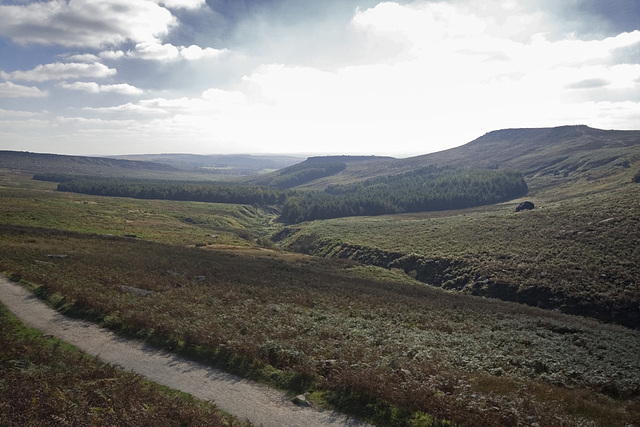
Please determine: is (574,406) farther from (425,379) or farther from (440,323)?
(440,323)

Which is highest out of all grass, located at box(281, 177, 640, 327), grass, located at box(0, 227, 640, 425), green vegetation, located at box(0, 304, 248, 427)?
green vegetation, located at box(0, 304, 248, 427)

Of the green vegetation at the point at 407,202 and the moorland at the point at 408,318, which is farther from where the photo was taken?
the green vegetation at the point at 407,202

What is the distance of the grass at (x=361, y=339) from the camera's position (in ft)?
43.4

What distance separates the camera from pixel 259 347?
17453 mm

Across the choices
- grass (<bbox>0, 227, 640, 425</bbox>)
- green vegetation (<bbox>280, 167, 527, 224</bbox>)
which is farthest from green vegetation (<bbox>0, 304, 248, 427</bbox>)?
green vegetation (<bbox>280, 167, 527, 224</bbox>)

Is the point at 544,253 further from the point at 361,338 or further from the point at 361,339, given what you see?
the point at 361,339

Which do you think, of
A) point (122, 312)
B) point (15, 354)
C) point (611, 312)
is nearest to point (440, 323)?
point (122, 312)

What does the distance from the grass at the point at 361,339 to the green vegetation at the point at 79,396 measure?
3770mm

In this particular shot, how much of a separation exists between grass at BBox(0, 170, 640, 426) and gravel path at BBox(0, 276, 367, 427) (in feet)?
2.55

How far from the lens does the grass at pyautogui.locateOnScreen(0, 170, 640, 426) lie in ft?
43.4

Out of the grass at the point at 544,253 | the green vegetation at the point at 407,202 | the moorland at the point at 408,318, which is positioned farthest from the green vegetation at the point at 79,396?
the green vegetation at the point at 407,202

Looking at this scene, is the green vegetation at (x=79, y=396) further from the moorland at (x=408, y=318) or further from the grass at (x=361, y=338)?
the grass at (x=361, y=338)

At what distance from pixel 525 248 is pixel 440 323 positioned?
42.8m

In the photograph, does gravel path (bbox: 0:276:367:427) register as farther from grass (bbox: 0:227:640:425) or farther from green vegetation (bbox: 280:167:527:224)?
green vegetation (bbox: 280:167:527:224)
